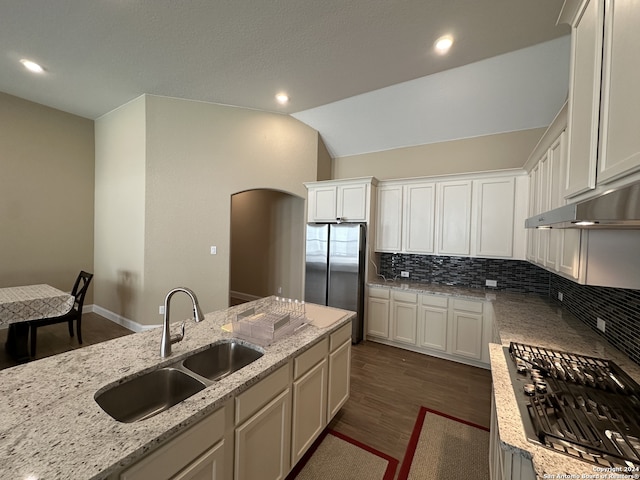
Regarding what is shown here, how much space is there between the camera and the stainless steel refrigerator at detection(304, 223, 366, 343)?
373 cm

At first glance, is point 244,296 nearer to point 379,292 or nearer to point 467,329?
point 379,292

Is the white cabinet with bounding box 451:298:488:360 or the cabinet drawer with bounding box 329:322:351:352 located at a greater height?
the cabinet drawer with bounding box 329:322:351:352

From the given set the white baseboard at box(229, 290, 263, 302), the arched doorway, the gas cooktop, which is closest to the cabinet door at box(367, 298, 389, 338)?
the arched doorway

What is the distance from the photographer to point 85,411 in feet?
3.07

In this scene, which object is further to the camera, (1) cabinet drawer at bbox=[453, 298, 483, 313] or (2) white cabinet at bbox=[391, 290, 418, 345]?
(2) white cabinet at bbox=[391, 290, 418, 345]

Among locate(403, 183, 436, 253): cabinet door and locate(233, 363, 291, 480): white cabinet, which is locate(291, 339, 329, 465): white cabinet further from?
locate(403, 183, 436, 253): cabinet door

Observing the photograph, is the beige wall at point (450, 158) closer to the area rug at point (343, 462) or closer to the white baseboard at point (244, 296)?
the white baseboard at point (244, 296)

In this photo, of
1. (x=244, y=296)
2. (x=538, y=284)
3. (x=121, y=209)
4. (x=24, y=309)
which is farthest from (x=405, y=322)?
(x=121, y=209)

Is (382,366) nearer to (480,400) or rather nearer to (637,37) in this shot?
(480,400)

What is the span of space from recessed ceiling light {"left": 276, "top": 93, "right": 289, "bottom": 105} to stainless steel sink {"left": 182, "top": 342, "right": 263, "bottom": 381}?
11.0ft

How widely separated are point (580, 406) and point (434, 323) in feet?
7.72

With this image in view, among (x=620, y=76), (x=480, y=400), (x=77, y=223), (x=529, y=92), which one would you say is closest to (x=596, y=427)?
(x=620, y=76)

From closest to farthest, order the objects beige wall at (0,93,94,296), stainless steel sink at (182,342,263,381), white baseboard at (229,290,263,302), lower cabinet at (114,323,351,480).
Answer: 1. lower cabinet at (114,323,351,480)
2. stainless steel sink at (182,342,263,381)
3. beige wall at (0,93,94,296)
4. white baseboard at (229,290,263,302)

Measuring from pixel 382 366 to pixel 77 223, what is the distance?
549 centimetres
